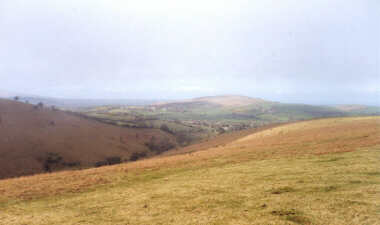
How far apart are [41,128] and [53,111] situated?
27.9m

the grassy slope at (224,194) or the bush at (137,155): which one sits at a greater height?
the grassy slope at (224,194)

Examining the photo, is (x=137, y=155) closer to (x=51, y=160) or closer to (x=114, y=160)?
(x=114, y=160)

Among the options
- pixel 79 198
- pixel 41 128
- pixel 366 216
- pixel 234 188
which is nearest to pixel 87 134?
pixel 41 128

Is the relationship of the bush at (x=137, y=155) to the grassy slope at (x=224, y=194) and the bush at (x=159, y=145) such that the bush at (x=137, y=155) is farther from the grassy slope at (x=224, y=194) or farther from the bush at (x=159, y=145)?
the grassy slope at (x=224, y=194)

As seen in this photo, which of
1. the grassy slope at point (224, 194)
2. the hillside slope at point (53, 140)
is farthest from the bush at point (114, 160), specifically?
the grassy slope at point (224, 194)

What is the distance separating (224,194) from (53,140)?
262 ft

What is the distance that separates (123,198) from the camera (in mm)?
12180

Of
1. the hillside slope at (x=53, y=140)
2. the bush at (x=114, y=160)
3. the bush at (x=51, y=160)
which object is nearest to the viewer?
the hillside slope at (x=53, y=140)

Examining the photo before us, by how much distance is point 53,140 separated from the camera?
72812mm

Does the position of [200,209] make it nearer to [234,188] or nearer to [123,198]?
[234,188]

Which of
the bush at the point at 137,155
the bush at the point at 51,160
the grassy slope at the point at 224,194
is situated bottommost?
the bush at the point at 137,155

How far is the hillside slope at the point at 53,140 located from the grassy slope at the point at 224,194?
173 feet

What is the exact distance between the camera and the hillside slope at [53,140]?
59.6 metres

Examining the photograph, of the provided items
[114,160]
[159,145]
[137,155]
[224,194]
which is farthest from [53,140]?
[224,194]
